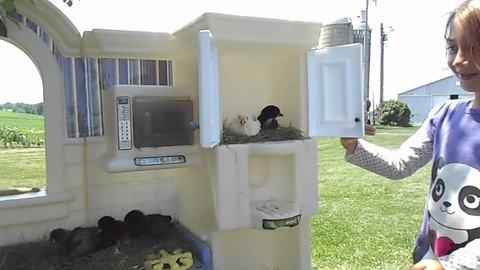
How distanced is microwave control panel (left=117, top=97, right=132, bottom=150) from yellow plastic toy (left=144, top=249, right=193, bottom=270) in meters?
0.45

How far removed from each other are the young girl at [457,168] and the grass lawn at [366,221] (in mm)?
1438

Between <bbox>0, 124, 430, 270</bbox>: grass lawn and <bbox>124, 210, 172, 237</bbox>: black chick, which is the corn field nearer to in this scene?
<bbox>0, 124, 430, 270</bbox>: grass lawn

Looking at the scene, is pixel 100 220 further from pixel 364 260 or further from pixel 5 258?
pixel 364 260

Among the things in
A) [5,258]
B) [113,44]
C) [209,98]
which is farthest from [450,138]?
[5,258]

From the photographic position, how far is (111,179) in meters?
2.11

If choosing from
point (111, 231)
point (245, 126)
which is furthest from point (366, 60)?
point (111, 231)

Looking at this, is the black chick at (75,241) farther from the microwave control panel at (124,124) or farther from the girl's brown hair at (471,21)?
the girl's brown hair at (471,21)

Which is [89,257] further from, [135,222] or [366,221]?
[366,221]

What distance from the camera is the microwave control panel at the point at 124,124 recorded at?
181 centimetres

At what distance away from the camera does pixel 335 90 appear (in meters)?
1.62

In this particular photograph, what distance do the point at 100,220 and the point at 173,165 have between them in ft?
1.45

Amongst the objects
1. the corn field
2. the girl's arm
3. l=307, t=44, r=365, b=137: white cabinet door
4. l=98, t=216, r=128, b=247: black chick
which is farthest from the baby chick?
the corn field

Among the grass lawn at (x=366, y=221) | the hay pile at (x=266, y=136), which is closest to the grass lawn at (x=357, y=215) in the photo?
the grass lawn at (x=366, y=221)

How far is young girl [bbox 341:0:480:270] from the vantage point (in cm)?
91
